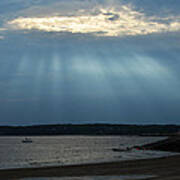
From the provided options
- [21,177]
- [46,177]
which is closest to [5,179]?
[21,177]

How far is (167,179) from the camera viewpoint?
2520cm

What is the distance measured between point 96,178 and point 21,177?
660 centimetres

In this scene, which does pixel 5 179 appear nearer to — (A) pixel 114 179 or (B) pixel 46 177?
(B) pixel 46 177

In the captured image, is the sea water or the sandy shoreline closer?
the sandy shoreline

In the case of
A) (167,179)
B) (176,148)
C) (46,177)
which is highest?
(176,148)

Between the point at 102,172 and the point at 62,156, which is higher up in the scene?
the point at 62,156

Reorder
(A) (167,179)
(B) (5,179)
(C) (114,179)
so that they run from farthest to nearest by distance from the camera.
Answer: (B) (5,179)
(C) (114,179)
(A) (167,179)

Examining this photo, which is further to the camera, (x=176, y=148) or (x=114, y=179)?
(x=176, y=148)

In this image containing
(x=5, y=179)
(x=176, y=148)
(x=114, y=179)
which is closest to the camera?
(x=114, y=179)

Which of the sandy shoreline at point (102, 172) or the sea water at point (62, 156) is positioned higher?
the sea water at point (62, 156)

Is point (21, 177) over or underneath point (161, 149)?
underneath

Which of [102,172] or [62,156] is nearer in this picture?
[102,172]

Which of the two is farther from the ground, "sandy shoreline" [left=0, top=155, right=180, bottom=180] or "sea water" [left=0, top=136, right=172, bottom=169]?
"sea water" [left=0, top=136, right=172, bottom=169]

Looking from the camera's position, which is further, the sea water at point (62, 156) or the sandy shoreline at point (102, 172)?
the sea water at point (62, 156)
